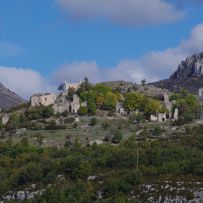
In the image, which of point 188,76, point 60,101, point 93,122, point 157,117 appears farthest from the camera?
point 188,76

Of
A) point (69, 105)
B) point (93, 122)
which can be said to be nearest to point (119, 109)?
point (69, 105)

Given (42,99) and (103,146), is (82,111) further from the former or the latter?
(103,146)

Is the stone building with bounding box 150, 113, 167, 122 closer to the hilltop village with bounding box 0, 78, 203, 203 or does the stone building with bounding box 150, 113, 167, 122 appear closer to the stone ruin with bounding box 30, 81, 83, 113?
the hilltop village with bounding box 0, 78, 203, 203

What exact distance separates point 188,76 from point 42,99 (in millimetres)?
63839

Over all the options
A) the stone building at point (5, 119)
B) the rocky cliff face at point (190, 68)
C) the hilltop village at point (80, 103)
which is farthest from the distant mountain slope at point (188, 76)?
the stone building at point (5, 119)

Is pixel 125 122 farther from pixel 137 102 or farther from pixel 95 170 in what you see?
pixel 95 170

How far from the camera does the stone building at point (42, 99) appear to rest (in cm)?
11962

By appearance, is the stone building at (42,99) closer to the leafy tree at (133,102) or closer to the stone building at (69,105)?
the stone building at (69,105)

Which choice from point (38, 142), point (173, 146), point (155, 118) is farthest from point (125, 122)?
point (173, 146)

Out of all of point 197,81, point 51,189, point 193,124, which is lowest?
point 51,189

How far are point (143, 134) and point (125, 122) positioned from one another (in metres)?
11.4

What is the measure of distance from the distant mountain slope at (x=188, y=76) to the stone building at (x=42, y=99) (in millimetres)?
47714

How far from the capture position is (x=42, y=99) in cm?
12012

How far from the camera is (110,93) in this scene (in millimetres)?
116062
